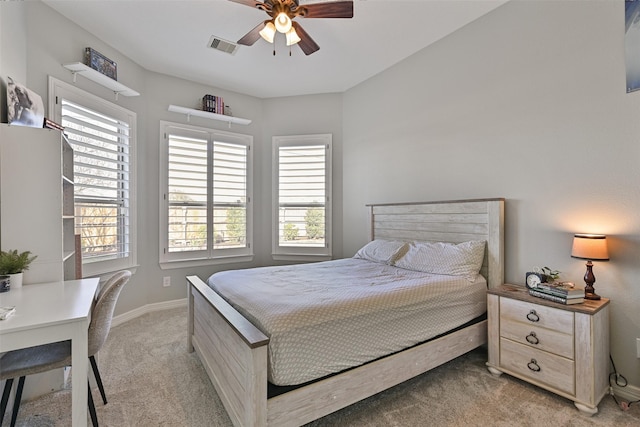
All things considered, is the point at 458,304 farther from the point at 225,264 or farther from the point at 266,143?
the point at 266,143

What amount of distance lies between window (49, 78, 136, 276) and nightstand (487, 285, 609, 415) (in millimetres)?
3791

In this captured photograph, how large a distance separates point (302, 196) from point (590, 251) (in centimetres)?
324

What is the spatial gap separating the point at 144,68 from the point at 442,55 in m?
3.54

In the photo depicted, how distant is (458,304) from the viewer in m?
2.23

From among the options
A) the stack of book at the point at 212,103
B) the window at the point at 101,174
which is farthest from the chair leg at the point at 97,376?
the stack of book at the point at 212,103

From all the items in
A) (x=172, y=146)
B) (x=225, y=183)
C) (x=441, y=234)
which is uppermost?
(x=172, y=146)

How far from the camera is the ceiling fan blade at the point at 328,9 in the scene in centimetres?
202

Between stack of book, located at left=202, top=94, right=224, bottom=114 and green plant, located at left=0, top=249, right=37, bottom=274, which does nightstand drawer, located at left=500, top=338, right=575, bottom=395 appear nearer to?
green plant, located at left=0, top=249, right=37, bottom=274

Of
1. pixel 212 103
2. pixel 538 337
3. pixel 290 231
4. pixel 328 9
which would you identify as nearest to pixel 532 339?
pixel 538 337

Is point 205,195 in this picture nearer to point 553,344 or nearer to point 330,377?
point 330,377

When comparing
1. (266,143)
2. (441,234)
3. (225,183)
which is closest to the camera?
(441,234)

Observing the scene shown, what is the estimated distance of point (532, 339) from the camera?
6.61 feet

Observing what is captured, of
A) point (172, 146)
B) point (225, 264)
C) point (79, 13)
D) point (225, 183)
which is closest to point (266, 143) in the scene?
point (225, 183)

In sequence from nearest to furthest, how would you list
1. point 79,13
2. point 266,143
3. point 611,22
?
point 611,22
point 79,13
point 266,143
